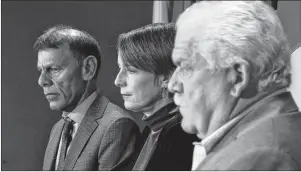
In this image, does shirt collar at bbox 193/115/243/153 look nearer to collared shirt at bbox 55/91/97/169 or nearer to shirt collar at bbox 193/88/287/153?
shirt collar at bbox 193/88/287/153

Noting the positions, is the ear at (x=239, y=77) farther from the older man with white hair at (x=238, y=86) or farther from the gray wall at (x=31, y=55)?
the gray wall at (x=31, y=55)

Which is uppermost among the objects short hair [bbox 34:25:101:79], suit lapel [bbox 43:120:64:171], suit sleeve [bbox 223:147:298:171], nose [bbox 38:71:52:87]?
short hair [bbox 34:25:101:79]

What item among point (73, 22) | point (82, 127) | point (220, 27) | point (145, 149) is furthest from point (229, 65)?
point (73, 22)

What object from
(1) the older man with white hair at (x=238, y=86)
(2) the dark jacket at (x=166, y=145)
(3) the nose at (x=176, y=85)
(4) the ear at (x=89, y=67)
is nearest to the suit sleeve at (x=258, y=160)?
(1) the older man with white hair at (x=238, y=86)

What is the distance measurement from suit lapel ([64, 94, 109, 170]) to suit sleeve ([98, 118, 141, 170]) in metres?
0.04

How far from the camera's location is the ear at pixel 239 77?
63cm

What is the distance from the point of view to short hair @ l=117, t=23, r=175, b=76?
85cm

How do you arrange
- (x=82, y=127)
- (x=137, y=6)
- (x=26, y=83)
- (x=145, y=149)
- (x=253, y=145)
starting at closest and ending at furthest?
(x=253, y=145), (x=145, y=149), (x=82, y=127), (x=26, y=83), (x=137, y=6)

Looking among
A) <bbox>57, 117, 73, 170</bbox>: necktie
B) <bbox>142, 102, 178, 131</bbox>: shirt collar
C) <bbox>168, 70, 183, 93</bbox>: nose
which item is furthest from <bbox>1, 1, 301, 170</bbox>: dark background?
<bbox>168, 70, 183, 93</bbox>: nose

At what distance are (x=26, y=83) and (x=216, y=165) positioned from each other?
64 centimetres

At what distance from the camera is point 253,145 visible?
24.1 inches

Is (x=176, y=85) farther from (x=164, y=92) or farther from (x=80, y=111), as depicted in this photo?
(x=80, y=111)

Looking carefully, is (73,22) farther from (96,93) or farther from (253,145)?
(253,145)

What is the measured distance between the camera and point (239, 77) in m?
0.64
